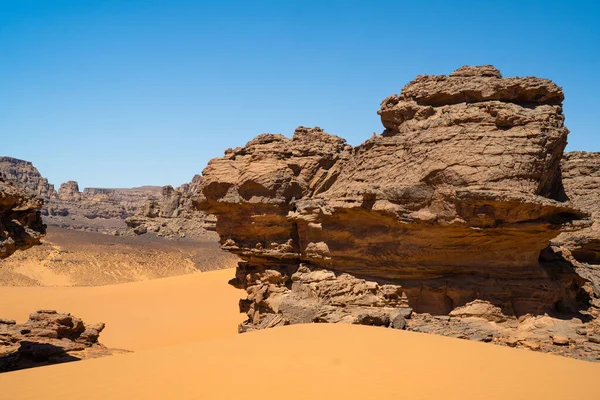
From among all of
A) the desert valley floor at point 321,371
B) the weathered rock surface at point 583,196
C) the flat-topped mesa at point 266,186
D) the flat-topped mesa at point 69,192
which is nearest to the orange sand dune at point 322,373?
the desert valley floor at point 321,371

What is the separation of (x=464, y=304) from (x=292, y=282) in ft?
19.0

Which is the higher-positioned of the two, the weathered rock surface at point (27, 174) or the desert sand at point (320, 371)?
the weathered rock surface at point (27, 174)

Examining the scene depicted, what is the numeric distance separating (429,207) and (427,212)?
15 centimetres

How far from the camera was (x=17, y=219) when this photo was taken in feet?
36.5

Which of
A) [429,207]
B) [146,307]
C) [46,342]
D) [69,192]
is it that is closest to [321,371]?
[429,207]

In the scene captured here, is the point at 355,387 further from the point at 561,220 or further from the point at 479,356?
the point at 561,220

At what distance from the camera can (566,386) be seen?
283 inches

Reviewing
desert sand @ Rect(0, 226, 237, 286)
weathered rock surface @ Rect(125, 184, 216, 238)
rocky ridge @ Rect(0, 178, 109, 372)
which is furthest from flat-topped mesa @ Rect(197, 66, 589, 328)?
weathered rock surface @ Rect(125, 184, 216, 238)

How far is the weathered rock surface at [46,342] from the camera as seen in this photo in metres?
11.7

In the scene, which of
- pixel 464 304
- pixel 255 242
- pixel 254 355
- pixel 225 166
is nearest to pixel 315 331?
pixel 254 355

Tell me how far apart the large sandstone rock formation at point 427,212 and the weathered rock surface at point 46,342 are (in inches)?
194

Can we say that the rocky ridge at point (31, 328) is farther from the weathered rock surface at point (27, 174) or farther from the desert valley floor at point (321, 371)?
the weathered rock surface at point (27, 174)

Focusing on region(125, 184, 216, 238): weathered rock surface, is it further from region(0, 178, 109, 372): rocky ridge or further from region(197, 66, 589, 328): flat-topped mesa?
region(0, 178, 109, 372): rocky ridge

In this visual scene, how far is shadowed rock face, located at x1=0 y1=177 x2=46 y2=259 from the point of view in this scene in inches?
411
